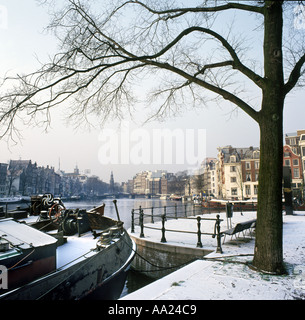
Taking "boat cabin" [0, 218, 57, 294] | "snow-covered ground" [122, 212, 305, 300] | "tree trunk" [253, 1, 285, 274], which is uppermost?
"tree trunk" [253, 1, 285, 274]

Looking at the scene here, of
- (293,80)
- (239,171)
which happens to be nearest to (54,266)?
(293,80)

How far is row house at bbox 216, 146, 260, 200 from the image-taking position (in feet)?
160

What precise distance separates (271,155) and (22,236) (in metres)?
5.17

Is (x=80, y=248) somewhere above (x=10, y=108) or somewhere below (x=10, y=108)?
below

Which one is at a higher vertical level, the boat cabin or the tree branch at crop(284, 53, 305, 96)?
the tree branch at crop(284, 53, 305, 96)

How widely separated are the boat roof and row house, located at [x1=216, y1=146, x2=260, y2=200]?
45.6m

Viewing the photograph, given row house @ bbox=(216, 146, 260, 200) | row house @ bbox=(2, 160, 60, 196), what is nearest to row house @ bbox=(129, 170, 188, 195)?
row house @ bbox=(2, 160, 60, 196)

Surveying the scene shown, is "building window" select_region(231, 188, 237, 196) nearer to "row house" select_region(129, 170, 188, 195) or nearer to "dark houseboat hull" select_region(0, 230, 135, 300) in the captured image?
"dark houseboat hull" select_region(0, 230, 135, 300)

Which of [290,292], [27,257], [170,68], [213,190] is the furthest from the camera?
[213,190]

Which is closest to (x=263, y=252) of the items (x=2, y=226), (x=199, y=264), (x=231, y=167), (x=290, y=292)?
(x=290, y=292)

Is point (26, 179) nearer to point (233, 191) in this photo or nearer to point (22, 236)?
point (233, 191)
